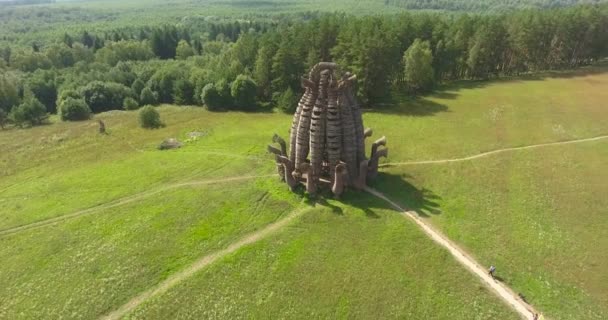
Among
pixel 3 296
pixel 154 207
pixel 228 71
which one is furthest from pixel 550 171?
pixel 228 71

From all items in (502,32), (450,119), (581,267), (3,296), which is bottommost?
(3,296)

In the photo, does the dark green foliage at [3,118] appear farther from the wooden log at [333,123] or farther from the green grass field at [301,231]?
the wooden log at [333,123]

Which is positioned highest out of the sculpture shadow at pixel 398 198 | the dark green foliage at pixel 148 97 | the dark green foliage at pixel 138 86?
the dark green foliage at pixel 138 86

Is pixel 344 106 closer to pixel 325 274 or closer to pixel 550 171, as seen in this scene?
pixel 325 274

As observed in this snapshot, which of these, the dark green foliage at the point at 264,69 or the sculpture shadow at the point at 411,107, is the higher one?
the dark green foliage at the point at 264,69

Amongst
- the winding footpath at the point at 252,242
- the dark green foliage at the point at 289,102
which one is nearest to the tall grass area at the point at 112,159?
the winding footpath at the point at 252,242

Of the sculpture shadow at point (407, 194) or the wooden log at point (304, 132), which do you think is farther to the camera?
the wooden log at point (304, 132)
